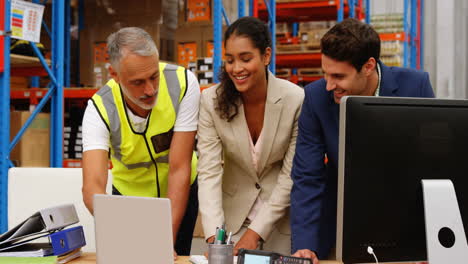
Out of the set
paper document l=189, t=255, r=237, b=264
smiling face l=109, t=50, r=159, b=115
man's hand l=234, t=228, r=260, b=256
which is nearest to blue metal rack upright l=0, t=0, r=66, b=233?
smiling face l=109, t=50, r=159, b=115

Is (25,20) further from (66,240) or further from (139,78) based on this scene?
(66,240)

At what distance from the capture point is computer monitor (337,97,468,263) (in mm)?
1218

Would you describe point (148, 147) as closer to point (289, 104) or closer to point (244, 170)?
point (244, 170)

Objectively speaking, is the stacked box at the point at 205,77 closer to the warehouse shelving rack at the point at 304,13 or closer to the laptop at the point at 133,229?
the warehouse shelving rack at the point at 304,13

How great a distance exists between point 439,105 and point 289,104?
0.92m

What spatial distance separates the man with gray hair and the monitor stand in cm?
97

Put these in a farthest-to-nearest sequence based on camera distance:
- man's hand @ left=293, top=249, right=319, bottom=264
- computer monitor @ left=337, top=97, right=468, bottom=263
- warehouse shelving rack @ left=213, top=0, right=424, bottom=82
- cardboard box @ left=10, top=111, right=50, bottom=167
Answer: warehouse shelving rack @ left=213, top=0, right=424, bottom=82 → cardboard box @ left=10, top=111, right=50, bottom=167 → man's hand @ left=293, top=249, right=319, bottom=264 → computer monitor @ left=337, top=97, right=468, bottom=263

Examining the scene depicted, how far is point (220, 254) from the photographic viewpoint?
145 centimetres

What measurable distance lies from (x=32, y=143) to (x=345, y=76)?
3.23 m

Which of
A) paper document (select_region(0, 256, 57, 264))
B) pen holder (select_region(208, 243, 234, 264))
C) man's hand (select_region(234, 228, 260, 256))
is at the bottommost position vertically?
man's hand (select_region(234, 228, 260, 256))

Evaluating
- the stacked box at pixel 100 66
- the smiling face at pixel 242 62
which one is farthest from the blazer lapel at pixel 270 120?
the stacked box at pixel 100 66

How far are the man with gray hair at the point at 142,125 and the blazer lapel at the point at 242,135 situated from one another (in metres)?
0.15

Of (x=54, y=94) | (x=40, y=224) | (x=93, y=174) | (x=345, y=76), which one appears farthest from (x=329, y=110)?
(x=54, y=94)

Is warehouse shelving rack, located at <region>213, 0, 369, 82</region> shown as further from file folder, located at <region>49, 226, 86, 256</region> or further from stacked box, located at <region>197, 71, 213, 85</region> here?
file folder, located at <region>49, 226, 86, 256</region>
